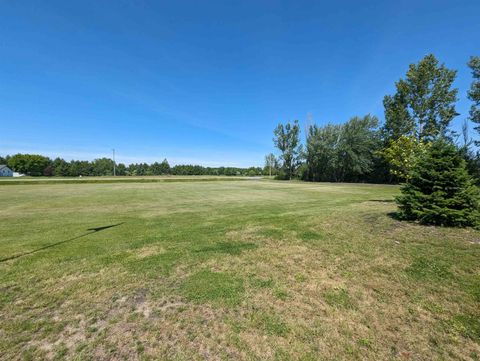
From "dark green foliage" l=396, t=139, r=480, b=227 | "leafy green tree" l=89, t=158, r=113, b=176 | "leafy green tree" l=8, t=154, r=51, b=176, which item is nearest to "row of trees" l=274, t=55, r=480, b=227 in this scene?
"dark green foliage" l=396, t=139, r=480, b=227

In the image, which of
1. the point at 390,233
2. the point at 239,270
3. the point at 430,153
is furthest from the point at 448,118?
the point at 239,270

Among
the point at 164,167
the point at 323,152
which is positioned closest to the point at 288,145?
the point at 323,152

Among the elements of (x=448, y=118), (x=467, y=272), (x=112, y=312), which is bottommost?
(x=112, y=312)

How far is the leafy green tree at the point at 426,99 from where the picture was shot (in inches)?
1226

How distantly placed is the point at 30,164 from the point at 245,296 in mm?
141943

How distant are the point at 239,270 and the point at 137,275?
200cm

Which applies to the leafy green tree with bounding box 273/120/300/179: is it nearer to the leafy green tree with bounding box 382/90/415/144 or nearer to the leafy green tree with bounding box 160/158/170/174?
the leafy green tree with bounding box 382/90/415/144

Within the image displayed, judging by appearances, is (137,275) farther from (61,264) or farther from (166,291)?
(61,264)

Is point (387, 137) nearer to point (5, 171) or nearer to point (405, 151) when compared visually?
point (405, 151)

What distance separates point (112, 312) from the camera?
10.9ft

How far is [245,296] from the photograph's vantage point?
3666 millimetres

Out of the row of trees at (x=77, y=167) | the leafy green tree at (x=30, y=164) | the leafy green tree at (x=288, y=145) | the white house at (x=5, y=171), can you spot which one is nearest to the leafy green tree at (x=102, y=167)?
the row of trees at (x=77, y=167)

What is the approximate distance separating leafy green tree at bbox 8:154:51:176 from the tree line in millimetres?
112488

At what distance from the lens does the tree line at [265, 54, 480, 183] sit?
28812mm
